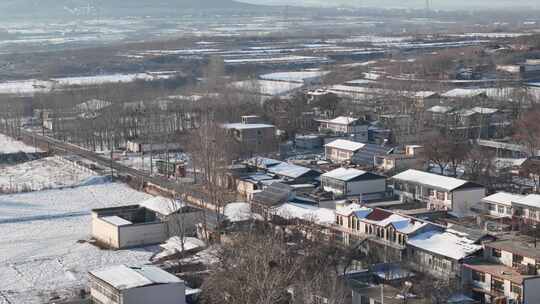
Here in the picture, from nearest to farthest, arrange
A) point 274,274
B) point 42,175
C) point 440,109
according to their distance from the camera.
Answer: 1. point 274,274
2. point 42,175
3. point 440,109

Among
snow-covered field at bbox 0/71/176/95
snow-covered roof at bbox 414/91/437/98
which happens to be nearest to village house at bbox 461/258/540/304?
snow-covered roof at bbox 414/91/437/98

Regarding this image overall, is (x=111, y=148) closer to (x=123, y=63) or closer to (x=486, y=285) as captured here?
(x=486, y=285)

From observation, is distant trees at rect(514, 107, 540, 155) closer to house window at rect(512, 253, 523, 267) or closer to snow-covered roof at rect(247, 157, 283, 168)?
snow-covered roof at rect(247, 157, 283, 168)

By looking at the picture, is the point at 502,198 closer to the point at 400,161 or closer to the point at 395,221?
the point at 395,221

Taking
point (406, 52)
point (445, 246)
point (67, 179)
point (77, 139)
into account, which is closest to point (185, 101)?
point (77, 139)

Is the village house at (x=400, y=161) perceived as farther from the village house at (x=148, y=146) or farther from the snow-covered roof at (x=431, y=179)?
the village house at (x=148, y=146)

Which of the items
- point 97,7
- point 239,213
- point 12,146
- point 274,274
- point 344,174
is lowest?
point 12,146

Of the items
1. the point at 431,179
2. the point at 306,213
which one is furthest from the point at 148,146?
the point at 306,213
